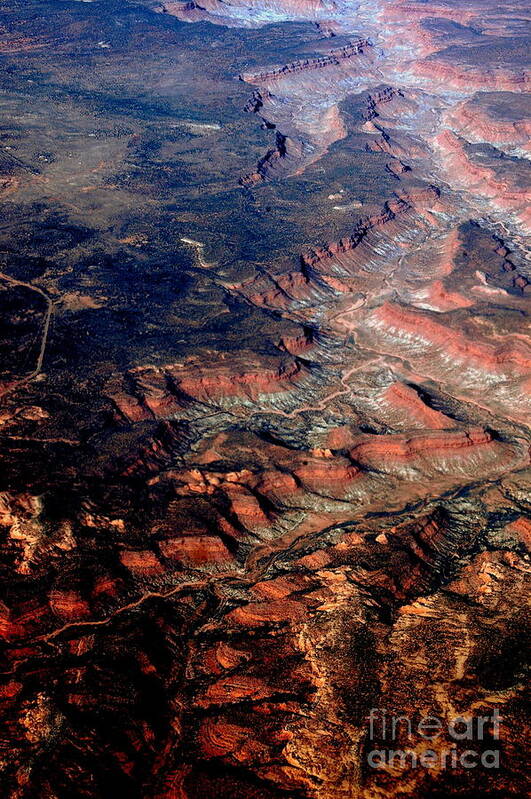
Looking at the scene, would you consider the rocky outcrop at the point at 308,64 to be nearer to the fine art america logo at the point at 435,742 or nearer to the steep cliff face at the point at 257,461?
the steep cliff face at the point at 257,461

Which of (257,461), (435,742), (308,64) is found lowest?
(257,461)

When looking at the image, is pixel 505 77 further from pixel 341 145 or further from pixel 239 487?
pixel 239 487

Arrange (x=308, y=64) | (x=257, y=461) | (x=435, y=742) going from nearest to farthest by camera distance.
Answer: (x=435, y=742)
(x=257, y=461)
(x=308, y=64)

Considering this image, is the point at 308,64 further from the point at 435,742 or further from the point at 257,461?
the point at 435,742

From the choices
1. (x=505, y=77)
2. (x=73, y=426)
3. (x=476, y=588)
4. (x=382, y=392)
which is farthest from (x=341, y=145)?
(x=476, y=588)

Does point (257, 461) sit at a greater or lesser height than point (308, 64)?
lesser

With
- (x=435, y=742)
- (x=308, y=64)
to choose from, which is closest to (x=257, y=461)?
(x=435, y=742)
